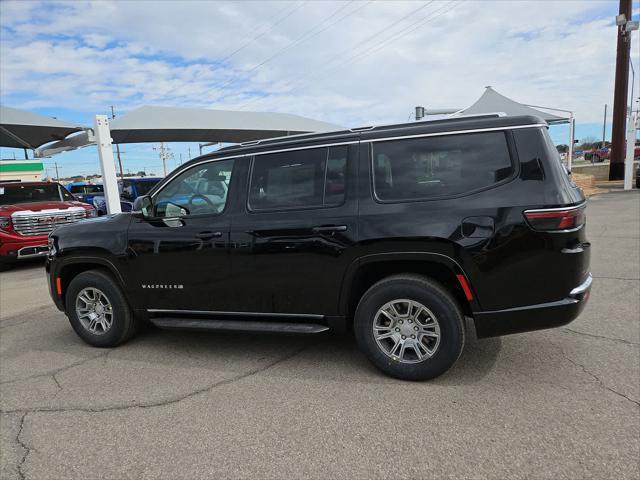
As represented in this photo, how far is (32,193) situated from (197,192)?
8.49 metres

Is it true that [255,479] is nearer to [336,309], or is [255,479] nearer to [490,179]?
[336,309]

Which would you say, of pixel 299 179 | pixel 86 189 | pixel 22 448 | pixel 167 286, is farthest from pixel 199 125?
pixel 22 448

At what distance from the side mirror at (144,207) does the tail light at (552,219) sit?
3275 millimetres

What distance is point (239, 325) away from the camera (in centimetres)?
394

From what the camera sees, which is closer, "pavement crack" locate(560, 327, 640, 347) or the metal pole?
"pavement crack" locate(560, 327, 640, 347)

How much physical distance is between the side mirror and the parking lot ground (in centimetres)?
138

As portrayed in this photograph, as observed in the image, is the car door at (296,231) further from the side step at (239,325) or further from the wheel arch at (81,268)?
the wheel arch at (81,268)

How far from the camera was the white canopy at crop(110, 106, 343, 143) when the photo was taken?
17703mm

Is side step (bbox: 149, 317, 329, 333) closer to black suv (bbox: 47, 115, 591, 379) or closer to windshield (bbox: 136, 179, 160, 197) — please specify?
black suv (bbox: 47, 115, 591, 379)

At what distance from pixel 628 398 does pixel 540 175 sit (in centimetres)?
167

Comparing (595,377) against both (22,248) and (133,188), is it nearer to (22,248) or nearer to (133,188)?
(22,248)

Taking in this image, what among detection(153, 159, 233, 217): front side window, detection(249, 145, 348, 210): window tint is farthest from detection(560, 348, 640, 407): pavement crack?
detection(153, 159, 233, 217): front side window

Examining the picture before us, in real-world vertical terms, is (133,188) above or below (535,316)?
above

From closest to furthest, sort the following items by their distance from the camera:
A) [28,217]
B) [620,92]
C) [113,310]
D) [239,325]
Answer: [239,325] < [113,310] < [28,217] < [620,92]
